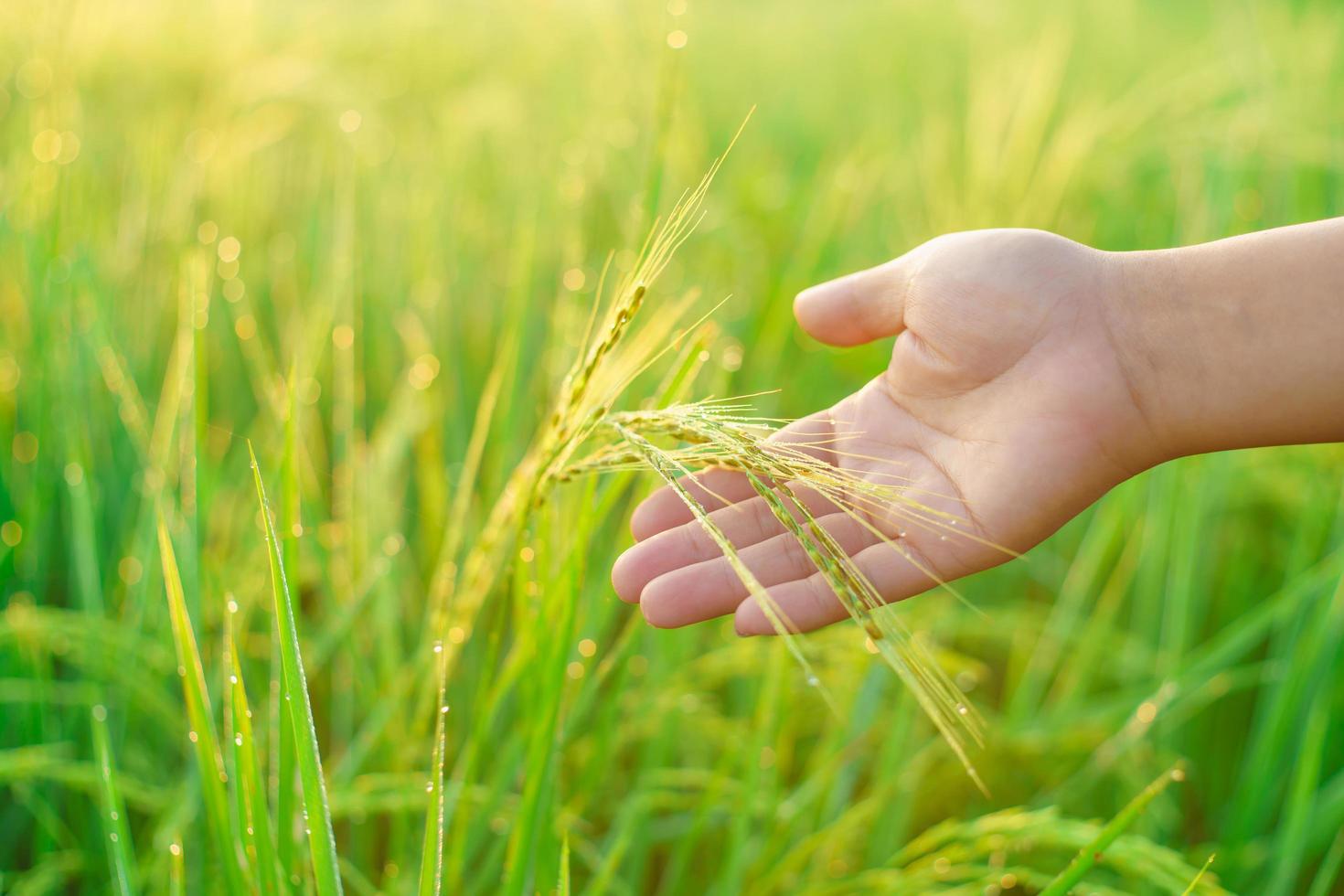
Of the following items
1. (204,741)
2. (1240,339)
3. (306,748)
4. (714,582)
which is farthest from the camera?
(1240,339)

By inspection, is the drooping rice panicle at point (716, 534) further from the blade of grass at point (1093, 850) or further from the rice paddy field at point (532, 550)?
the blade of grass at point (1093, 850)

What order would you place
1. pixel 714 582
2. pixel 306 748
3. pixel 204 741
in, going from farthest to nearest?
pixel 714 582 → pixel 204 741 → pixel 306 748

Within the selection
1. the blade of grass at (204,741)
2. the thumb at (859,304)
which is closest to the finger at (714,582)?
the thumb at (859,304)

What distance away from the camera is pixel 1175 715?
154 cm

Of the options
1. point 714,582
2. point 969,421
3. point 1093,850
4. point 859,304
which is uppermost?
point 859,304

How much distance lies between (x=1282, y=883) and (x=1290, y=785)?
0.27m

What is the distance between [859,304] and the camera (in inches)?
46.3

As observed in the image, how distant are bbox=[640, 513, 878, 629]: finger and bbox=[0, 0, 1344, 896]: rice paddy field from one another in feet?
0.32

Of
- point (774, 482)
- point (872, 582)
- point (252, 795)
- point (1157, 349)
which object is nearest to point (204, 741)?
point (252, 795)

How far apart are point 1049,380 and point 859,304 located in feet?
0.76

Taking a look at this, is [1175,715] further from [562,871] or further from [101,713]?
[101,713]

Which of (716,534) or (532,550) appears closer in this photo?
(716,534)

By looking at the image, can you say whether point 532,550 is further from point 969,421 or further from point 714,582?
point 969,421

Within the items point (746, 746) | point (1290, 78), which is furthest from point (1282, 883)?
point (1290, 78)
